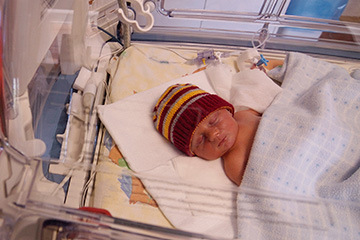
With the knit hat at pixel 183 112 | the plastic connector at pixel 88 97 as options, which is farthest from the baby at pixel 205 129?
the plastic connector at pixel 88 97

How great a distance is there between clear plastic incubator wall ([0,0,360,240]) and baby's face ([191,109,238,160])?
6 cm

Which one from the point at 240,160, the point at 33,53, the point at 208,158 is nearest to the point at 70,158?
the point at 33,53

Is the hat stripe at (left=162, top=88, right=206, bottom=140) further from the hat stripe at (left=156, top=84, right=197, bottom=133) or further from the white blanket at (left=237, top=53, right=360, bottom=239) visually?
the white blanket at (left=237, top=53, right=360, bottom=239)

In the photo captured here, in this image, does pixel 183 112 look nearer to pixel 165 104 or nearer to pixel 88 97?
pixel 165 104

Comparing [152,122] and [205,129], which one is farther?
[152,122]

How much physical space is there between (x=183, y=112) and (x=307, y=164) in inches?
16.7

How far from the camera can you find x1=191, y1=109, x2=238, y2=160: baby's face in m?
1.00

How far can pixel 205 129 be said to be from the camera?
1.00 meters

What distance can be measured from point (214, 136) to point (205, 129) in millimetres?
39

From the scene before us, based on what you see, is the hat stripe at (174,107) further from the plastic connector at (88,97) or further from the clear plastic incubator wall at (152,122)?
the plastic connector at (88,97)

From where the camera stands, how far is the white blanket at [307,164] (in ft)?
2.53

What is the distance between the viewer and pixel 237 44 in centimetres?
144

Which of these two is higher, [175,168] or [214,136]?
[214,136]

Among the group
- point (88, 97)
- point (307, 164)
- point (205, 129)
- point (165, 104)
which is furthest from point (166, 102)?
point (307, 164)
